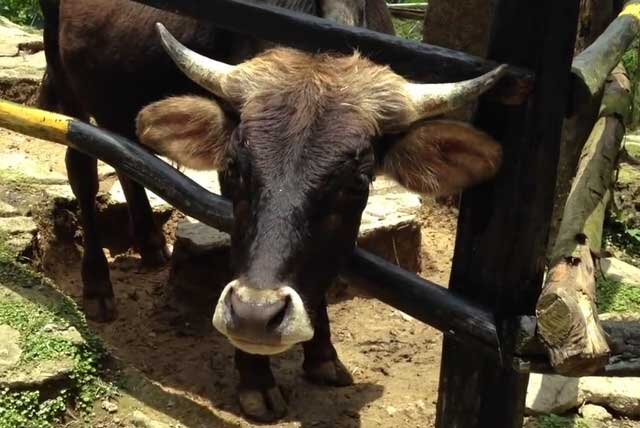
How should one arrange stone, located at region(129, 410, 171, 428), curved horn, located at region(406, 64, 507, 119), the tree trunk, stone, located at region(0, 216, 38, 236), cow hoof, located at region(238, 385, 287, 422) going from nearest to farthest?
curved horn, located at region(406, 64, 507, 119) → stone, located at region(129, 410, 171, 428) → cow hoof, located at region(238, 385, 287, 422) → the tree trunk → stone, located at region(0, 216, 38, 236)

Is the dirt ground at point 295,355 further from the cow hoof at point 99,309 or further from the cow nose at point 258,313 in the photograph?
the cow nose at point 258,313

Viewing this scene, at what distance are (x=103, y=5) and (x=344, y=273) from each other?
8.02 feet

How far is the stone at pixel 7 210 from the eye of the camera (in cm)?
491

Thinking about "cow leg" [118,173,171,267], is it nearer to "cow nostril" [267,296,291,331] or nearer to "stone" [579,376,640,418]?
"stone" [579,376,640,418]

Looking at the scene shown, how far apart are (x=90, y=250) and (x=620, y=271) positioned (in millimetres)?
2859

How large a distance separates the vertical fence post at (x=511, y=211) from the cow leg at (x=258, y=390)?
1.25m

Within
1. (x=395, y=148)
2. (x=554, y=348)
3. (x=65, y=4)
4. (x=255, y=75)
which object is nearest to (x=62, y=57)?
(x=65, y=4)

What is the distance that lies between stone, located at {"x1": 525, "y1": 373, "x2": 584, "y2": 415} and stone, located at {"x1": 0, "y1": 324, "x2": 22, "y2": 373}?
208cm

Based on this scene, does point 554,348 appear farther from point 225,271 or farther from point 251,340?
point 225,271

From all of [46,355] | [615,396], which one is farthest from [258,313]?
[615,396]

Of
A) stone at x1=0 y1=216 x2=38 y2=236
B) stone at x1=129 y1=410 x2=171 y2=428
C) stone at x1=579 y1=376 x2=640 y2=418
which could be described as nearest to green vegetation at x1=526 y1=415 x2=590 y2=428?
stone at x1=579 y1=376 x2=640 y2=418

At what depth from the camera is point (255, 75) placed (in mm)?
2996

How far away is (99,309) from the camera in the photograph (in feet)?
16.5

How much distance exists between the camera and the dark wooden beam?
2.59 m
